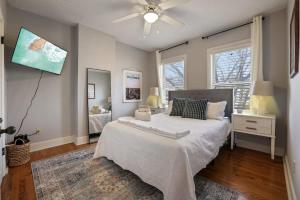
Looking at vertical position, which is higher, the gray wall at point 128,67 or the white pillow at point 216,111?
the gray wall at point 128,67

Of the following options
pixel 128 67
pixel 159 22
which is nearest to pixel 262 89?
pixel 159 22

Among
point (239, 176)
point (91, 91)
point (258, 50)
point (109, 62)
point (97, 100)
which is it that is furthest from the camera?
point (109, 62)

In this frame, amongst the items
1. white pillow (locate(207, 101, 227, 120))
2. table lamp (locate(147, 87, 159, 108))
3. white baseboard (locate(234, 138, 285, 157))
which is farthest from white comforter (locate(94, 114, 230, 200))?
table lamp (locate(147, 87, 159, 108))


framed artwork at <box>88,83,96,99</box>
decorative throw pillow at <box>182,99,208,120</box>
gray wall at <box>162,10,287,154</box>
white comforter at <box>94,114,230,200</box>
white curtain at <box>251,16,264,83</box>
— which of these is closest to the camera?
white comforter at <box>94,114,230,200</box>

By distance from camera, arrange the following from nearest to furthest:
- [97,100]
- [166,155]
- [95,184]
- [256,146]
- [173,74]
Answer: [166,155]
[95,184]
[256,146]
[97,100]
[173,74]

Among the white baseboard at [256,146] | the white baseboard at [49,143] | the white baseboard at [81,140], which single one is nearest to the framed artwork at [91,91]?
the white baseboard at [81,140]

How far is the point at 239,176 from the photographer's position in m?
2.00

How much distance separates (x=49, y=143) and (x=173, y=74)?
3573 millimetres

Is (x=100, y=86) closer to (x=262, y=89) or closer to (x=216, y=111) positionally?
(x=216, y=111)

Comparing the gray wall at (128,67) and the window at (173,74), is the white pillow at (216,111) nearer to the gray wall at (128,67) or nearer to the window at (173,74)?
the window at (173,74)

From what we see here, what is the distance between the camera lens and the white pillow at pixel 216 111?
280cm

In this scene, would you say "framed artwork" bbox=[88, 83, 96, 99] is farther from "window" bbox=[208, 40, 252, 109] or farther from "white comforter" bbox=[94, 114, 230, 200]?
"window" bbox=[208, 40, 252, 109]

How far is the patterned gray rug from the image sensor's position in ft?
5.29

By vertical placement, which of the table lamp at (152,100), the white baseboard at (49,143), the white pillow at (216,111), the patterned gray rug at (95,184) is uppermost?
the table lamp at (152,100)
